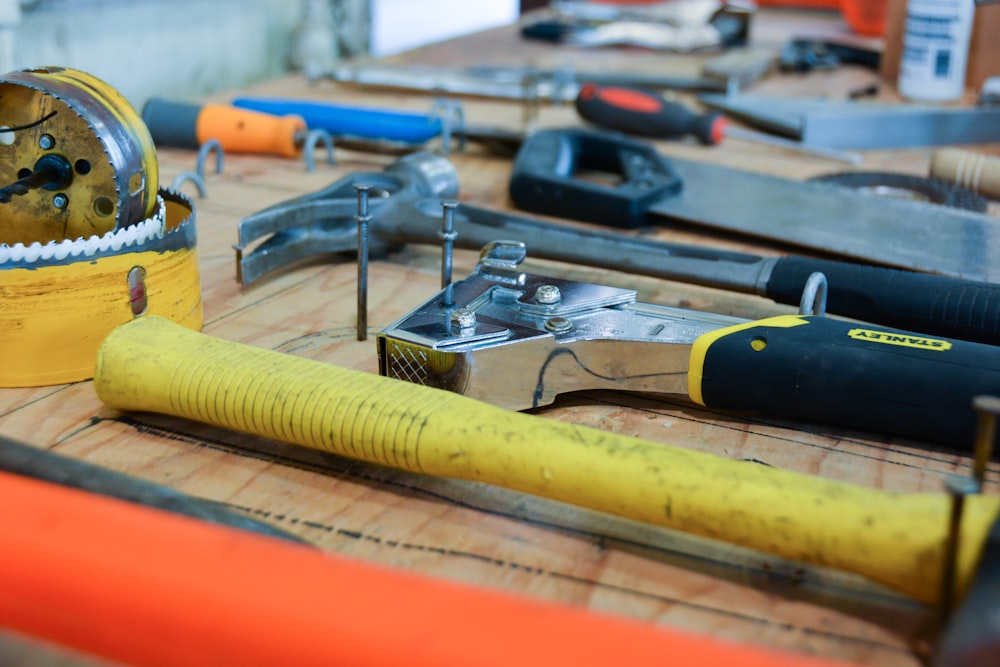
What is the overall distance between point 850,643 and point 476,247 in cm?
54

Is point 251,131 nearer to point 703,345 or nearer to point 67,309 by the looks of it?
point 67,309

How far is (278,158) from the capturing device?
1342mm

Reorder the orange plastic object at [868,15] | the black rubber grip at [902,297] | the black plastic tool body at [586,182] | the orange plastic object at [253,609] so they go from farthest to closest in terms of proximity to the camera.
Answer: the orange plastic object at [868,15] → the black plastic tool body at [586,182] → the black rubber grip at [902,297] → the orange plastic object at [253,609]

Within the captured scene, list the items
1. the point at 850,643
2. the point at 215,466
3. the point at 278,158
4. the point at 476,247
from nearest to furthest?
the point at 850,643 → the point at 215,466 → the point at 476,247 → the point at 278,158

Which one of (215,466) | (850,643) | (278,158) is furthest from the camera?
(278,158)

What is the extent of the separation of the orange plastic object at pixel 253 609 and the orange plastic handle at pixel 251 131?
37.5 inches

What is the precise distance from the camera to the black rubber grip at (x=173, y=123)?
133 centimetres

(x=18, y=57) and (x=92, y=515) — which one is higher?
(x=18, y=57)

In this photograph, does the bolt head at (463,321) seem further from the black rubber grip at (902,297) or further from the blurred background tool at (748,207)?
the blurred background tool at (748,207)

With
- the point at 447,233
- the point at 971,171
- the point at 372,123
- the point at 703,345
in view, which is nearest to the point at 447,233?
the point at 447,233

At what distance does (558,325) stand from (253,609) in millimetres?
341

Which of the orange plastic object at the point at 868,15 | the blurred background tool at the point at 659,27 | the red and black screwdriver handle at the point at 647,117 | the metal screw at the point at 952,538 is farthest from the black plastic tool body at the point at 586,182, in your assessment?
the orange plastic object at the point at 868,15

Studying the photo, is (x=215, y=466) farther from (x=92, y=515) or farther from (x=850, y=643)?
(x=850, y=643)

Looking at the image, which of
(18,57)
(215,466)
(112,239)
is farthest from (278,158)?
(215,466)
